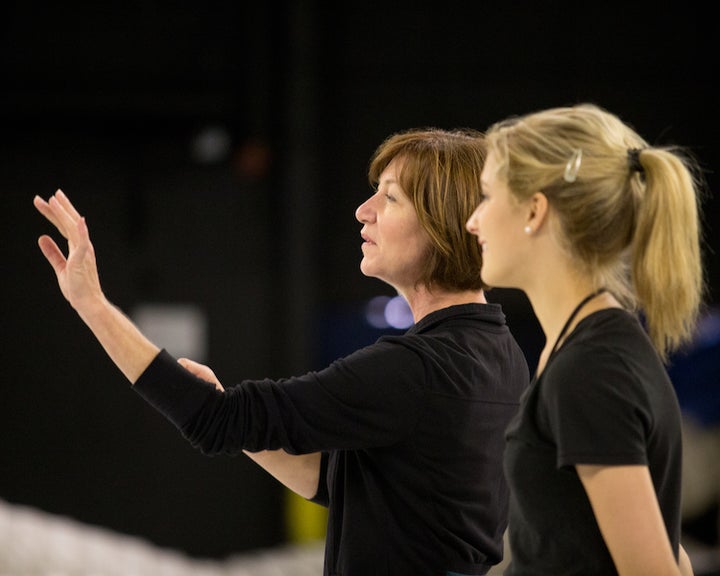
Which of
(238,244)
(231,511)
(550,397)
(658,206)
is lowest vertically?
(231,511)

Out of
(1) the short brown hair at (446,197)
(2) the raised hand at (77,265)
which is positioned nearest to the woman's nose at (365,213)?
(1) the short brown hair at (446,197)

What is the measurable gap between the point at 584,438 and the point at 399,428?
Answer: 0.44 metres

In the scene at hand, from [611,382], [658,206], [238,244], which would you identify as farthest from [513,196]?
[238,244]

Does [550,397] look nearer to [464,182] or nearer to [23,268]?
[464,182]

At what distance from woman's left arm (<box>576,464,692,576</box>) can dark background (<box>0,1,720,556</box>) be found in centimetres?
519

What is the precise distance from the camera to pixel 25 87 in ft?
20.9

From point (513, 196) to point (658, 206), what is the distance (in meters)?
0.21

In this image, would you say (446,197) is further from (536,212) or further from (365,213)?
(536,212)

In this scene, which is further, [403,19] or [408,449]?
[403,19]

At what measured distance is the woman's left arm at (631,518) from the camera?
1.34 m

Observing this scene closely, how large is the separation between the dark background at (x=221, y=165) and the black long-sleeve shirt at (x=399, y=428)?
469cm

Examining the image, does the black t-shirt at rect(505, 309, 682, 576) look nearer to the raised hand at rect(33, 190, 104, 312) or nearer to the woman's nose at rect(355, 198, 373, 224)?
the woman's nose at rect(355, 198, 373, 224)

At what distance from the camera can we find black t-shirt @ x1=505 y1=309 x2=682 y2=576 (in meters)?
1.35

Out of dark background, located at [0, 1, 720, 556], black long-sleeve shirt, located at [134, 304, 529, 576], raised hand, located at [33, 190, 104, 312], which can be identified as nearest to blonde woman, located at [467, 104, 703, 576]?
black long-sleeve shirt, located at [134, 304, 529, 576]
